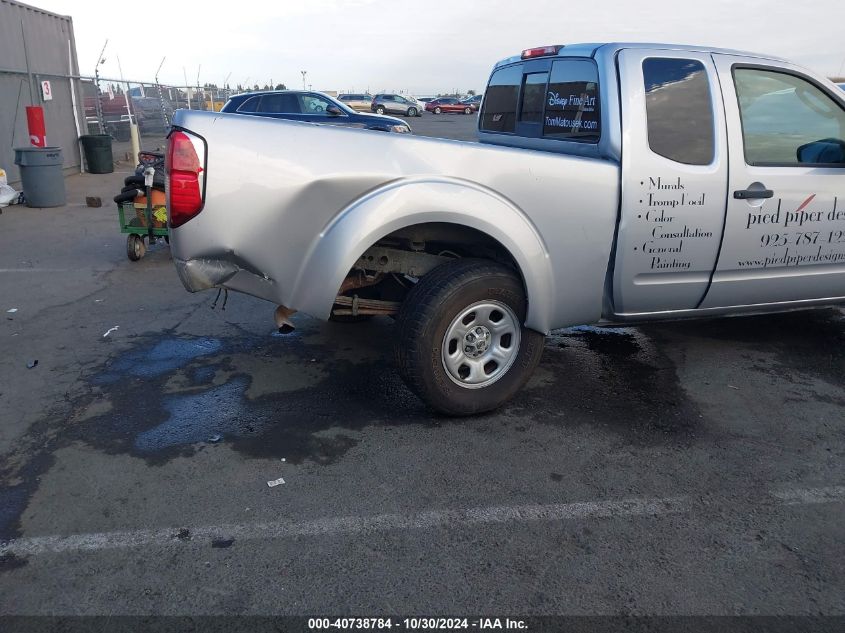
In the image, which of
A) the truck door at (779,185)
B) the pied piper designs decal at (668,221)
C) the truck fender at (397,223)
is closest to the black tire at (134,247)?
the truck fender at (397,223)

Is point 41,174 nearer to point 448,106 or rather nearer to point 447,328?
point 447,328

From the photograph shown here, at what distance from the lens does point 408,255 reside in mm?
3818

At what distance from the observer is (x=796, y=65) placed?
430cm

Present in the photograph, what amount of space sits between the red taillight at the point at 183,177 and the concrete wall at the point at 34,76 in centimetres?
1142

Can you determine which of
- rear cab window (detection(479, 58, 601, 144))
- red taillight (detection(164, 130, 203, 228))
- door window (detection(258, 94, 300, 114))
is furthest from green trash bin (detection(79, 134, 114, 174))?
red taillight (detection(164, 130, 203, 228))

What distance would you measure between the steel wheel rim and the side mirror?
7.45 ft

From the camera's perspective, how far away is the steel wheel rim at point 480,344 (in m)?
3.71

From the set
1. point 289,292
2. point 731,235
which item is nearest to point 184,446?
point 289,292

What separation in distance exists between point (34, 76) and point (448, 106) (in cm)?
4280

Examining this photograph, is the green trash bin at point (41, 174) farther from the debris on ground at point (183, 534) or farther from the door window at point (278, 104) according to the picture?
the debris on ground at point (183, 534)

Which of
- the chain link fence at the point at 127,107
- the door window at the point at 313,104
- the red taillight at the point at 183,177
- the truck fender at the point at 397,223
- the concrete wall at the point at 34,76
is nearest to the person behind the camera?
the red taillight at the point at 183,177

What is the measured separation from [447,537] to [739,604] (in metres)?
1.13

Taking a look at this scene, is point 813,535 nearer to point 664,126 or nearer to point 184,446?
point 664,126

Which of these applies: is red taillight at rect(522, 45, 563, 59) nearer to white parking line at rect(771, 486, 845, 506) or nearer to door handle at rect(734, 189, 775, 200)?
door handle at rect(734, 189, 775, 200)
